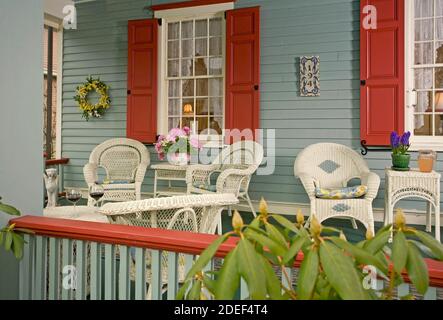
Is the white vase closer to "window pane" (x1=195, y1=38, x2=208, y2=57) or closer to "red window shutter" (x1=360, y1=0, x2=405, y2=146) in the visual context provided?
"window pane" (x1=195, y1=38, x2=208, y2=57)

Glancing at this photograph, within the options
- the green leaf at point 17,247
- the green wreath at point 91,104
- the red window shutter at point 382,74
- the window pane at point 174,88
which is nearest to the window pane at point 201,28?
the window pane at point 174,88

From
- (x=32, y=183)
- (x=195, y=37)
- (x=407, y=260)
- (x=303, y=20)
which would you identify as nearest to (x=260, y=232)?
(x=407, y=260)

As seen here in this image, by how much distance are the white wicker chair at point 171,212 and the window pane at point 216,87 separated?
13.7ft

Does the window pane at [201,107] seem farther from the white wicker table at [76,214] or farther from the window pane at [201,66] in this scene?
the white wicker table at [76,214]

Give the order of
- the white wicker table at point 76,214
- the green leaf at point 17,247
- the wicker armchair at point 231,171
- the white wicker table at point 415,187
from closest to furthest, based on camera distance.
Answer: the green leaf at point 17,247 < the white wicker table at point 76,214 < the white wicker table at point 415,187 < the wicker armchair at point 231,171

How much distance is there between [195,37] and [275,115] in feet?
5.74

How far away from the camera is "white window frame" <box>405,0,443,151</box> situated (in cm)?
493

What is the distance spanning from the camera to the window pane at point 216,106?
6.12 meters

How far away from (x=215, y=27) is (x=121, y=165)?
246 cm

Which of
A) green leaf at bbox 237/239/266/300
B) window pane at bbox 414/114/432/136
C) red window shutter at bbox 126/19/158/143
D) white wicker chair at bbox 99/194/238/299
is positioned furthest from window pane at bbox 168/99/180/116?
green leaf at bbox 237/239/266/300

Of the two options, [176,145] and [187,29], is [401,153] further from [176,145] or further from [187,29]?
[187,29]

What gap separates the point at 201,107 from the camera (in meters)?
6.29

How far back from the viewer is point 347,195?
4059 millimetres
